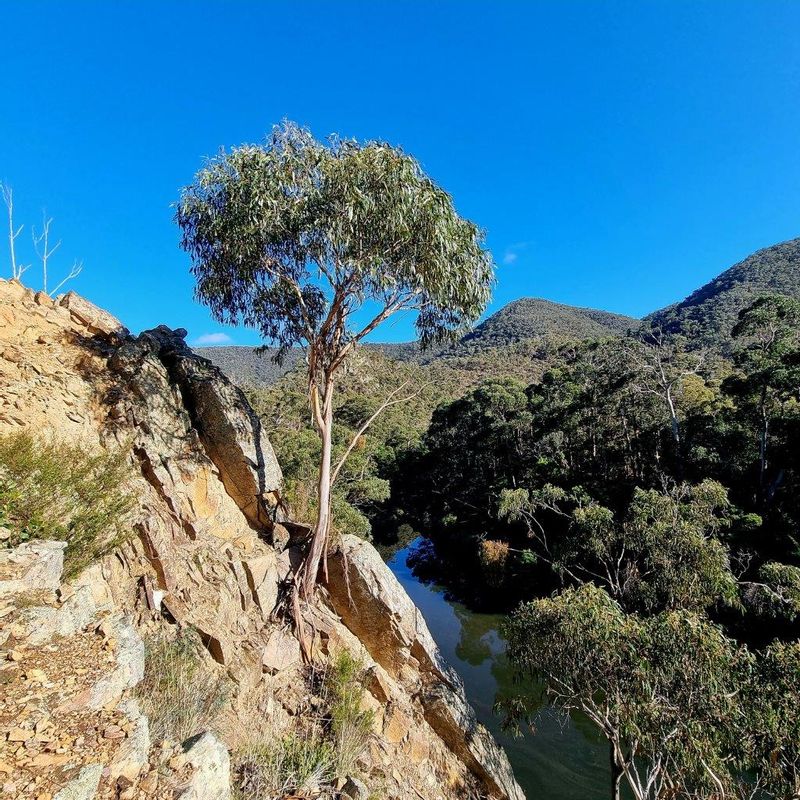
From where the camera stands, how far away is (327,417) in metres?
7.14

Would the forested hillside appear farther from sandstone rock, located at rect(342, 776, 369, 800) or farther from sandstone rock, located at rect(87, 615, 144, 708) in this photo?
sandstone rock, located at rect(87, 615, 144, 708)

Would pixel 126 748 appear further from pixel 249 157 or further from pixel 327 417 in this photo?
pixel 249 157

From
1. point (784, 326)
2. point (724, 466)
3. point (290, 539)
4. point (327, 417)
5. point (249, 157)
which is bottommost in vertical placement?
point (724, 466)

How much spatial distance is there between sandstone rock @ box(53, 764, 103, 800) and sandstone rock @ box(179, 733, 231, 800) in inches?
20.9

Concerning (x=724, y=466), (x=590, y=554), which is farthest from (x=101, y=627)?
(x=724, y=466)

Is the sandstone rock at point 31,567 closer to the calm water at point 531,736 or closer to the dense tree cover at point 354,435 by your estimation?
the dense tree cover at point 354,435

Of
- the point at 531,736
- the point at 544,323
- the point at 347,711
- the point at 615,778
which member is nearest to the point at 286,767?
the point at 347,711

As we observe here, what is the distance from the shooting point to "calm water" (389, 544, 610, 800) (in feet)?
29.7

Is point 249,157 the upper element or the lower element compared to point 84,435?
upper

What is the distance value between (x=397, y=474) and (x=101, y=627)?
1250 inches

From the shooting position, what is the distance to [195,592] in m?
5.50

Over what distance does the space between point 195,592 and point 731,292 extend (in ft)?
288

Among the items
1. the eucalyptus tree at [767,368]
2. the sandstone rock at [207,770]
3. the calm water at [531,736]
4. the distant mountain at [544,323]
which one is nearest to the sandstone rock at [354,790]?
the sandstone rock at [207,770]

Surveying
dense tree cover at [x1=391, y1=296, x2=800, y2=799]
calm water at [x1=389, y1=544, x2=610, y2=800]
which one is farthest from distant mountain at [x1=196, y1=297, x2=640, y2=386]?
calm water at [x1=389, y1=544, x2=610, y2=800]
